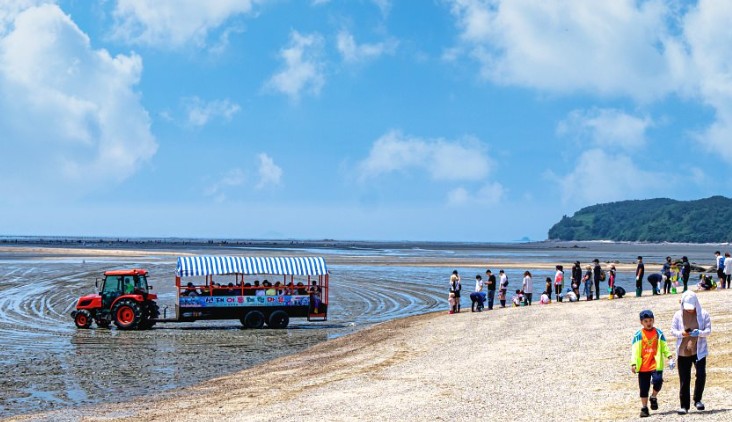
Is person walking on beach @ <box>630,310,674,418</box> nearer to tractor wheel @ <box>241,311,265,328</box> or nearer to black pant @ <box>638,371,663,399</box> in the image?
black pant @ <box>638,371,663,399</box>

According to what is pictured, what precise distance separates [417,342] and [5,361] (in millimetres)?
12843

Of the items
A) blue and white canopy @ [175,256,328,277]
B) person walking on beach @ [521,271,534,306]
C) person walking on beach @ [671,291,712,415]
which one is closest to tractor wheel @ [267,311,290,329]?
blue and white canopy @ [175,256,328,277]

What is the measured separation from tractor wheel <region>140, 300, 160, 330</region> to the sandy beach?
A: 8.12 metres

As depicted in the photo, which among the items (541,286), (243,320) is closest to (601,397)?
(243,320)

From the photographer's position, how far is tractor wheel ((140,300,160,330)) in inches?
1261

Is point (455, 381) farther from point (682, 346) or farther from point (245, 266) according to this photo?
point (245, 266)

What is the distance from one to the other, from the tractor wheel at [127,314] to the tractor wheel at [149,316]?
0.20 metres

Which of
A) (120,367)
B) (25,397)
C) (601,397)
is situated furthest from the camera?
(120,367)

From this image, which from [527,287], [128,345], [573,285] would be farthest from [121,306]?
[573,285]

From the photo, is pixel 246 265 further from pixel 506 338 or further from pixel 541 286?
pixel 541 286

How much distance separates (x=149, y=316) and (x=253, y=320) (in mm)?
4180

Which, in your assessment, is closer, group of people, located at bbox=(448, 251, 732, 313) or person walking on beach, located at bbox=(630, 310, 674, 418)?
person walking on beach, located at bbox=(630, 310, 674, 418)

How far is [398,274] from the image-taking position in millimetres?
72250

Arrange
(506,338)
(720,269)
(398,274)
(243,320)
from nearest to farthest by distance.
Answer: (506,338)
(243,320)
(720,269)
(398,274)
